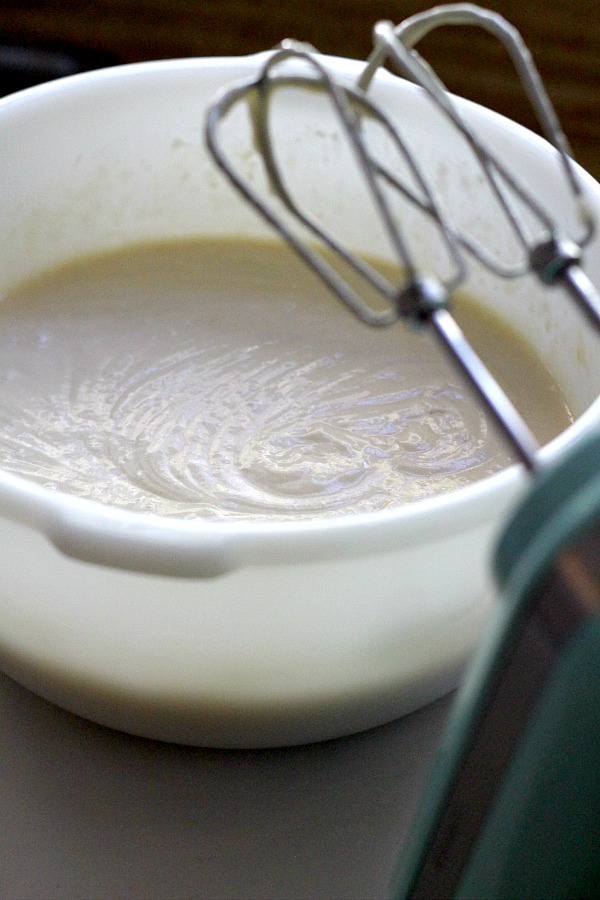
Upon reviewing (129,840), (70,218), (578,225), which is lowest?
(129,840)

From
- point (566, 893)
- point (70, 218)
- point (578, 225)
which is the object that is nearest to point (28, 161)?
point (70, 218)

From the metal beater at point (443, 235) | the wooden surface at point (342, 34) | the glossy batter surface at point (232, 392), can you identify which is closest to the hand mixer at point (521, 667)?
the metal beater at point (443, 235)

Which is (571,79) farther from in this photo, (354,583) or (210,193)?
(354,583)

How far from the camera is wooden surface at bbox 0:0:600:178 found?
1.15 metres

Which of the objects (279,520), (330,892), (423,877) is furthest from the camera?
(279,520)

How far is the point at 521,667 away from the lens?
0.30m

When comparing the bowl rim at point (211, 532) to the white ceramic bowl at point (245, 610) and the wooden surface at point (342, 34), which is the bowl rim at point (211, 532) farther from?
the wooden surface at point (342, 34)

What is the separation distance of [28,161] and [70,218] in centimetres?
8

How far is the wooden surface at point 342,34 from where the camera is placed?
1.15 metres

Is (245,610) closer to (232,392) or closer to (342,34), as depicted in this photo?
(232,392)

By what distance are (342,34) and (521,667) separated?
106 centimetres

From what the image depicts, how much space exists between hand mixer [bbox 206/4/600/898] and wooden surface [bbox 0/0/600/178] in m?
0.76

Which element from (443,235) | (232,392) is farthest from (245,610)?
(232,392)

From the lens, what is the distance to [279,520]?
0.64 metres
